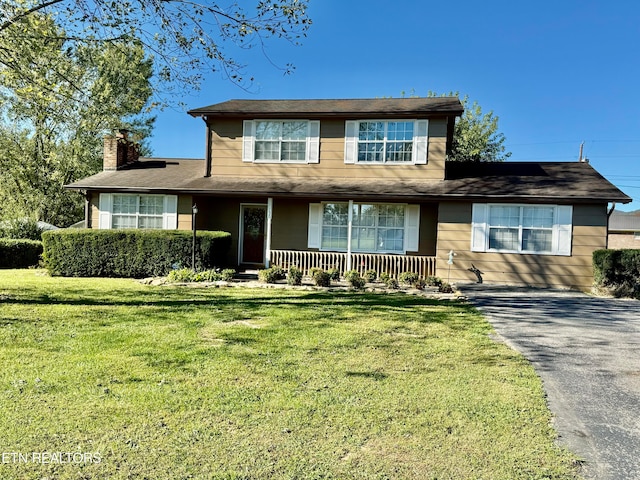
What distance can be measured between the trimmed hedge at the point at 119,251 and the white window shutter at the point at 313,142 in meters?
4.30

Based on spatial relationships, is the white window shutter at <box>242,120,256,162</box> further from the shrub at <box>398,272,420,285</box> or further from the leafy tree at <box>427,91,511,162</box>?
the leafy tree at <box>427,91,511,162</box>

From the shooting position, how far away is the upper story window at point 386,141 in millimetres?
14039

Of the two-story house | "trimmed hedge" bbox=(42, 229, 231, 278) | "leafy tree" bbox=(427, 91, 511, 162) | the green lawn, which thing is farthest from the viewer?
"leafy tree" bbox=(427, 91, 511, 162)

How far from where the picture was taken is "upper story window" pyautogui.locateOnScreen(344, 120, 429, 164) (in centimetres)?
1404

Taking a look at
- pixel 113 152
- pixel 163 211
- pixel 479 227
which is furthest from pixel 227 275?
pixel 113 152

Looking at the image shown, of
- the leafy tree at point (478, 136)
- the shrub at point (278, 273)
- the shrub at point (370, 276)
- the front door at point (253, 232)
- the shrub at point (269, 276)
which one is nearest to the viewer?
the shrub at point (269, 276)

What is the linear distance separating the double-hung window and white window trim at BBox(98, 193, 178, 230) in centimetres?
471

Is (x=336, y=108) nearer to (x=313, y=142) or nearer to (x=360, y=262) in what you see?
(x=313, y=142)

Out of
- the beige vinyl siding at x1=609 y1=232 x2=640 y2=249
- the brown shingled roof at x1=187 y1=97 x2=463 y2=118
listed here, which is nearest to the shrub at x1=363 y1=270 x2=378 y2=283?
the brown shingled roof at x1=187 y1=97 x2=463 y2=118

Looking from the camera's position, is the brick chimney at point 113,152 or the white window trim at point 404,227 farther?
the brick chimney at point 113,152

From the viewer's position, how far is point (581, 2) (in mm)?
15398

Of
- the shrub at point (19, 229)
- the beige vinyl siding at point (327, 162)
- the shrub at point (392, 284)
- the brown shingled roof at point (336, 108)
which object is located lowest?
the shrub at point (392, 284)

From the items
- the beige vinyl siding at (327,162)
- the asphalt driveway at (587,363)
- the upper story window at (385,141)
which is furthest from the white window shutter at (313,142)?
the asphalt driveway at (587,363)

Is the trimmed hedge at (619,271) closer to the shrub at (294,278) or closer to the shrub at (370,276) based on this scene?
the shrub at (370,276)
